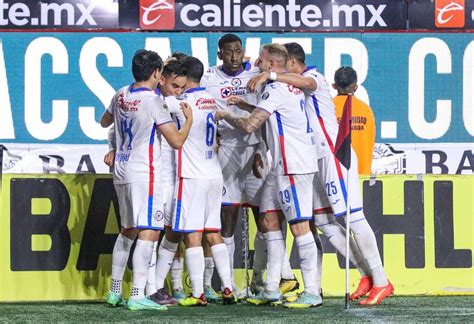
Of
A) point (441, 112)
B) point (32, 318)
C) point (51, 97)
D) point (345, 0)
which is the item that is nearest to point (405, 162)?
point (441, 112)

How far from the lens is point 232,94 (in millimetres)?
11453

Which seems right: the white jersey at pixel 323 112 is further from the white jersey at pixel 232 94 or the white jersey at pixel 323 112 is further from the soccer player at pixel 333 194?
the white jersey at pixel 232 94

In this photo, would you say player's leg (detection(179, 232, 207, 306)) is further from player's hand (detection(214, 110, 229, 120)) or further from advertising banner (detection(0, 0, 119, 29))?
advertising banner (detection(0, 0, 119, 29))

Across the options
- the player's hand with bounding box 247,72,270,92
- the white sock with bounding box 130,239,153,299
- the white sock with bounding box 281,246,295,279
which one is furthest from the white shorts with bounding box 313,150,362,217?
the white sock with bounding box 130,239,153,299

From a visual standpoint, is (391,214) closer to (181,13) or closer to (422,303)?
(422,303)

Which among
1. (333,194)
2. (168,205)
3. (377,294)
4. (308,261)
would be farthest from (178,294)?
(377,294)

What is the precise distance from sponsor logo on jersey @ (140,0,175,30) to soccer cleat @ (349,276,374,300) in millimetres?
4986

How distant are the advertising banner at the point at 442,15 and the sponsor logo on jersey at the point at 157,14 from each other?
2.68 metres

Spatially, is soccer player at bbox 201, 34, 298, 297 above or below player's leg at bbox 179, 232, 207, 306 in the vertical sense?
above

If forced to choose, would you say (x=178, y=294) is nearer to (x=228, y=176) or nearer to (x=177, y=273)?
(x=177, y=273)

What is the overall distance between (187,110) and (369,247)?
185 centimetres

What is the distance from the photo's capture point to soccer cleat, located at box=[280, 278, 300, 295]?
11.3m

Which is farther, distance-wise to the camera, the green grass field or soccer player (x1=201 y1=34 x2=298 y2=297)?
soccer player (x1=201 y1=34 x2=298 y2=297)

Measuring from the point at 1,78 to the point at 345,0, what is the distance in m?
3.94
